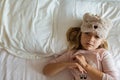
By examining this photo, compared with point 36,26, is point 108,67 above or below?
below

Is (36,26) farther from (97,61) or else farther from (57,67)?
(97,61)

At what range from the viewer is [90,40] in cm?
138

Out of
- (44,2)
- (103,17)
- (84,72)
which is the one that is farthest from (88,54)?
(44,2)

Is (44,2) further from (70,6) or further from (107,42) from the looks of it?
(107,42)

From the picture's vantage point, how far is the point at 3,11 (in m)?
1.44

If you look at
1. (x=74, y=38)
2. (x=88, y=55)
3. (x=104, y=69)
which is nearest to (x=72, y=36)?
(x=74, y=38)

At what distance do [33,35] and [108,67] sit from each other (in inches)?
16.7

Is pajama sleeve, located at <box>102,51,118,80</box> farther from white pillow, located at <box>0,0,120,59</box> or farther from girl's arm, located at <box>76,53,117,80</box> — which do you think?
white pillow, located at <box>0,0,120,59</box>

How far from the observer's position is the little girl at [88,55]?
4.49 ft

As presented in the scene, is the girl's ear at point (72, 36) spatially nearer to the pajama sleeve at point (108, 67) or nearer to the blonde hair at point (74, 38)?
the blonde hair at point (74, 38)

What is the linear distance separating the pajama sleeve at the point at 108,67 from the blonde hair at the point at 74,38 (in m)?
0.07

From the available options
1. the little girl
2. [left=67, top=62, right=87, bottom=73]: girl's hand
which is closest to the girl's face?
the little girl

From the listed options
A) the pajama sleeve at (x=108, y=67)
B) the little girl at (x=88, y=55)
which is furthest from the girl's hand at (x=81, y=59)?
the pajama sleeve at (x=108, y=67)

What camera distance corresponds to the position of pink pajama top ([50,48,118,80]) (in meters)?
1.38
